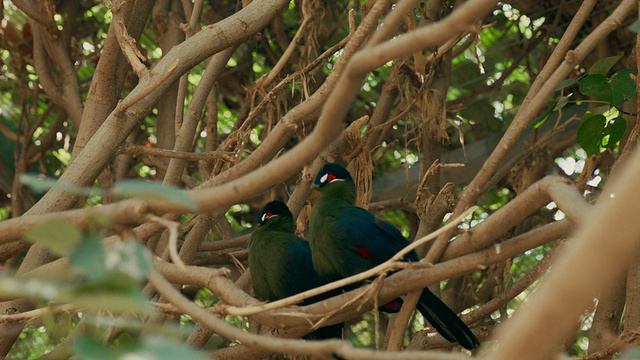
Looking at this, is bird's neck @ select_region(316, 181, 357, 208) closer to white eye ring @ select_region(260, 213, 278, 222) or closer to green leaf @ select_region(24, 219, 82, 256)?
white eye ring @ select_region(260, 213, 278, 222)

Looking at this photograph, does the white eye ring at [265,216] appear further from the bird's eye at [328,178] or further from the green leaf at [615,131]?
the green leaf at [615,131]

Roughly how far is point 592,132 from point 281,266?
3.92 ft

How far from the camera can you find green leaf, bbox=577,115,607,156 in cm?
319

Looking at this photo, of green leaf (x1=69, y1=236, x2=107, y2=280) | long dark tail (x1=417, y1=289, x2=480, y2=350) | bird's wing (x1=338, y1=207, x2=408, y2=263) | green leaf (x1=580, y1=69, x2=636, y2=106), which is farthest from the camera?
green leaf (x1=580, y1=69, x2=636, y2=106)

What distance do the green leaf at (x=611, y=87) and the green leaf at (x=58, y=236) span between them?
2272 millimetres

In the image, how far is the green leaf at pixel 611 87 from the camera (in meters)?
3.08

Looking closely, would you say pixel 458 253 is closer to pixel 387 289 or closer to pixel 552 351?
pixel 387 289

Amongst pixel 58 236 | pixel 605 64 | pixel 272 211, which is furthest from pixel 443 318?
pixel 58 236

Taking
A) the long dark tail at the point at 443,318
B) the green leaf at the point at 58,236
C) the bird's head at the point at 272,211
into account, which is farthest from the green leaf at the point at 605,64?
the green leaf at the point at 58,236

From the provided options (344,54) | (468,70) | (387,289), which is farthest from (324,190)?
(468,70)

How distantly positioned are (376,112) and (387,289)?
1.75 m

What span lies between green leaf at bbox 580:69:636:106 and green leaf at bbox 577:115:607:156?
0.11 meters

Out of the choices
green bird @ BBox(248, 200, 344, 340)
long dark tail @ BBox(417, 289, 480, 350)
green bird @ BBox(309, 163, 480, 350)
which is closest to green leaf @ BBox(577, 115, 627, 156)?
green bird @ BBox(309, 163, 480, 350)

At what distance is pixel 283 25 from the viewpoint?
472cm
